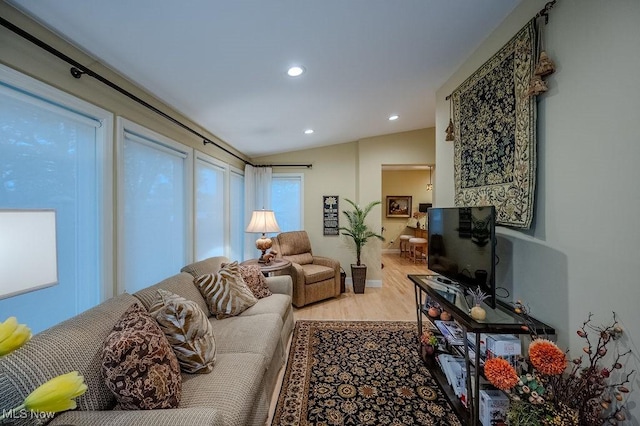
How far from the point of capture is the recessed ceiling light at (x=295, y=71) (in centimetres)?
208

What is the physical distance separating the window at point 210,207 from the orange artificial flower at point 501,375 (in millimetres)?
2886

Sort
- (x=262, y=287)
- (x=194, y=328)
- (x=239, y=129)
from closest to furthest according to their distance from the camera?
(x=194, y=328) → (x=262, y=287) → (x=239, y=129)

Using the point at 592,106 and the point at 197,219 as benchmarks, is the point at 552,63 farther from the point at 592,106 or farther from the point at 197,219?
the point at 197,219

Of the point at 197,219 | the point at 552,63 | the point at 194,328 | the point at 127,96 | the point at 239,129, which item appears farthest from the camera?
the point at 239,129

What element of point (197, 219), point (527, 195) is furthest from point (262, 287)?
point (527, 195)

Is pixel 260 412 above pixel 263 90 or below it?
below

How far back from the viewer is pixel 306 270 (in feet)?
12.9

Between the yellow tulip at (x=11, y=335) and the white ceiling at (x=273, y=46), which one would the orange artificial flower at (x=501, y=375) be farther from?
the white ceiling at (x=273, y=46)

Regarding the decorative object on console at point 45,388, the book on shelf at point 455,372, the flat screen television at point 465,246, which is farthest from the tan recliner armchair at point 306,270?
the decorative object on console at point 45,388

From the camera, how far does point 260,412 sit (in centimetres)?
156

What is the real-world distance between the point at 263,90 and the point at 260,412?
247 cm

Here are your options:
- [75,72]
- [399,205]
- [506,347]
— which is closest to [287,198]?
Result: [75,72]

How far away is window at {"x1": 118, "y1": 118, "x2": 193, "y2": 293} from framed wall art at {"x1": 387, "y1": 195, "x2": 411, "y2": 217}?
6814 mm

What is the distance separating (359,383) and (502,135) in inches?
83.1
